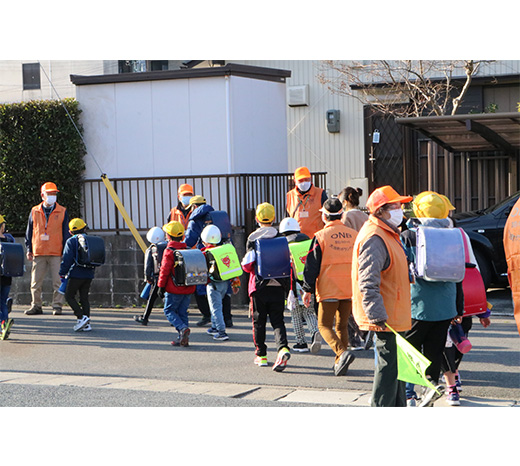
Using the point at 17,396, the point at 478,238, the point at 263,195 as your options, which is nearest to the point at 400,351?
the point at 17,396

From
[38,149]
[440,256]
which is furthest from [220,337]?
[38,149]

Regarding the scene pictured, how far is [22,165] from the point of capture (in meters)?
13.7

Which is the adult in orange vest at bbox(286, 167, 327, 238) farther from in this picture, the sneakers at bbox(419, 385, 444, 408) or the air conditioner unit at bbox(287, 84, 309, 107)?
the air conditioner unit at bbox(287, 84, 309, 107)

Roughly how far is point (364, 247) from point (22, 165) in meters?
9.38

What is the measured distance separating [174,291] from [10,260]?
7.64 feet

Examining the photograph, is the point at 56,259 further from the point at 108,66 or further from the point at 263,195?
the point at 108,66

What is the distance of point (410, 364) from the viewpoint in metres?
5.45

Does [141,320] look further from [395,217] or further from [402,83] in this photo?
[402,83]

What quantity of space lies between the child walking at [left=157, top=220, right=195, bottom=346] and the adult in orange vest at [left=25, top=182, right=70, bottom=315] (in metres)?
3.43

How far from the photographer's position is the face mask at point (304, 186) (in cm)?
1120

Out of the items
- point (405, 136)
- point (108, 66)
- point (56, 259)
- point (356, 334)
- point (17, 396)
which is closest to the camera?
point (17, 396)

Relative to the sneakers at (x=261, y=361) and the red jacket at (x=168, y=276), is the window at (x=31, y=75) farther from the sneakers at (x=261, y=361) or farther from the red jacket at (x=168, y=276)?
the sneakers at (x=261, y=361)

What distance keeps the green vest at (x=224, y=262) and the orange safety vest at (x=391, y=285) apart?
3.95 meters

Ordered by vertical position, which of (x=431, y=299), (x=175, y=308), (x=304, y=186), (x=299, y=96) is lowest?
(x=175, y=308)
